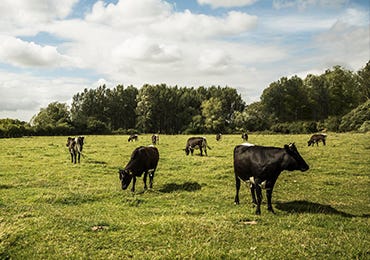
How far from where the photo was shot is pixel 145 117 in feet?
338

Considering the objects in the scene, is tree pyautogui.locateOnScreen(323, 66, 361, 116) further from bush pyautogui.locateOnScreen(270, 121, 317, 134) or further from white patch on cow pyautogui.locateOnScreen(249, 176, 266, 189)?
white patch on cow pyautogui.locateOnScreen(249, 176, 266, 189)

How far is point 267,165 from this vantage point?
40.6 ft

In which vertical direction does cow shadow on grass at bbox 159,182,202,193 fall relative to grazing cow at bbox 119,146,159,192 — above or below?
below

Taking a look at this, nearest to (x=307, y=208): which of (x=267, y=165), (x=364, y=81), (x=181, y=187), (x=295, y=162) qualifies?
(x=295, y=162)

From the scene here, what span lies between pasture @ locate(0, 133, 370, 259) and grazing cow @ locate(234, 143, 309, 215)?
1.00 metres

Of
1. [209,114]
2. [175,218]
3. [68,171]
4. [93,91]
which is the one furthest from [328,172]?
[93,91]

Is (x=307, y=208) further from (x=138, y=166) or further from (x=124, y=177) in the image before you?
(x=124, y=177)

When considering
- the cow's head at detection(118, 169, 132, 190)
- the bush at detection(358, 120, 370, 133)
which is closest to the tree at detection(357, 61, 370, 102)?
the bush at detection(358, 120, 370, 133)

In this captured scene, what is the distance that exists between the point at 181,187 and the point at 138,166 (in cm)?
256

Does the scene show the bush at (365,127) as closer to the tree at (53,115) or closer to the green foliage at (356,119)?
the green foliage at (356,119)

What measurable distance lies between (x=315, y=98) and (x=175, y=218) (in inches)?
4314

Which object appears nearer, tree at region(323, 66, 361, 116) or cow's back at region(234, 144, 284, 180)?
cow's back at region(234, 144, 284, 180)

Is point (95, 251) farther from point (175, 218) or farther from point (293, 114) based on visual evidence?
point (293, 114)

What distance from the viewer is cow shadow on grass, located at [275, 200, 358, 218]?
1230 cm
